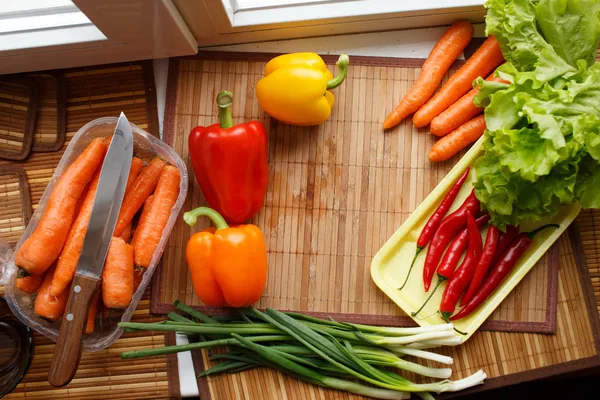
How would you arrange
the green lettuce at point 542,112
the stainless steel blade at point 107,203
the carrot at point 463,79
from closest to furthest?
the green lettuce at point 542,112 → the stainless steel blade at point 107,203 → the carrot at point 463,79

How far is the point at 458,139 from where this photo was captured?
119 cm

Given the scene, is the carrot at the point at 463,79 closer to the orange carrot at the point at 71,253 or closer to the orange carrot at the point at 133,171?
the orange carrot at the point at 133,171

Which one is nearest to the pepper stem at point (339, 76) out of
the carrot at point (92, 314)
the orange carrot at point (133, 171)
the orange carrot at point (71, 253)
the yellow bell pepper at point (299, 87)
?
the yellow bell pepper at point (299, 87)

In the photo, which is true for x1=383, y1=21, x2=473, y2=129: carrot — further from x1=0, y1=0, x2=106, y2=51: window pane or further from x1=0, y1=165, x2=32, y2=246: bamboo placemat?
x1=0, y1=165, x2=32, y2=246: bamboo placemat

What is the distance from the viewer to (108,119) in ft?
3.92

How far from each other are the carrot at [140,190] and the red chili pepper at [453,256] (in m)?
0.65

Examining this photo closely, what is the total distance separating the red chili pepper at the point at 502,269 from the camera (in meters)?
1.16

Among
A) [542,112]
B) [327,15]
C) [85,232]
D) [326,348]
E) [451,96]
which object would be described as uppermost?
[327,15]

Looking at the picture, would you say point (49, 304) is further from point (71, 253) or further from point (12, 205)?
point (12, 205)

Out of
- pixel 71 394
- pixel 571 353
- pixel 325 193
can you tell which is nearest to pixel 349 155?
pixel 325 193

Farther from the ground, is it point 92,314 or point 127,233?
point 127,233

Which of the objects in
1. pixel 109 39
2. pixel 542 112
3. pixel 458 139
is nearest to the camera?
pixel 542 112

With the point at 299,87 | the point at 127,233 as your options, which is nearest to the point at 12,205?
the point at 127,233

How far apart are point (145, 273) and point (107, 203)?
0.57 feet
